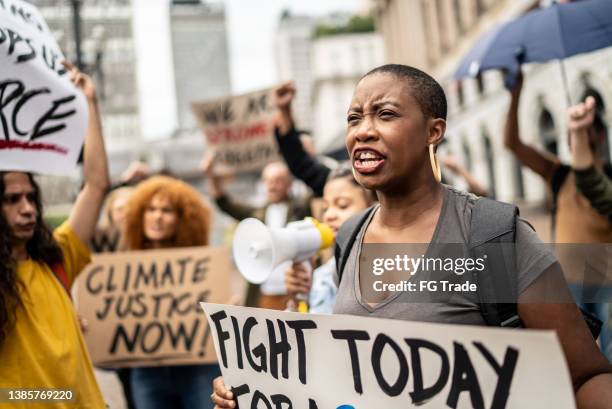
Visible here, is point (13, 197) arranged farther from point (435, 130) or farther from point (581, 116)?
point (581, 116)

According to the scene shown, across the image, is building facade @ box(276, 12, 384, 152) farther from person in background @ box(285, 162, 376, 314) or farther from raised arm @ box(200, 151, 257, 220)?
person in background @ box(285, 162, 376, 314)

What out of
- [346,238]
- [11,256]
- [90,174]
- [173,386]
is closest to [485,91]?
[173,386]

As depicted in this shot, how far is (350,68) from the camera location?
69.1 meters

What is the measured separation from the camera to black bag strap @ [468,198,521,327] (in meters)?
1.34

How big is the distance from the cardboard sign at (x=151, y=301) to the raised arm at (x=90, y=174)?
851 millimetres

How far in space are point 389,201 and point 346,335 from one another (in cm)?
39

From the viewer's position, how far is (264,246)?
212 cm

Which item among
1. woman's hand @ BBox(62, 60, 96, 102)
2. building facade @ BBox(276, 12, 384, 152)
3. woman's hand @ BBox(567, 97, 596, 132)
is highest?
building facade @ BBox(276, 12, 384, 152)

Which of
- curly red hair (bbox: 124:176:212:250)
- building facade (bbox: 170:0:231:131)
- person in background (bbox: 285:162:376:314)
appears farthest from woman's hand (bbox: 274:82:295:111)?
building facade (bbox: 170:0:231:131)

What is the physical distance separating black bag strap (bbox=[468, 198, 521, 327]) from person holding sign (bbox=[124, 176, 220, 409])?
7.56 ft

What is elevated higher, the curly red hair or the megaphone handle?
the curly red hair

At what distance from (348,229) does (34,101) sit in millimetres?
1741

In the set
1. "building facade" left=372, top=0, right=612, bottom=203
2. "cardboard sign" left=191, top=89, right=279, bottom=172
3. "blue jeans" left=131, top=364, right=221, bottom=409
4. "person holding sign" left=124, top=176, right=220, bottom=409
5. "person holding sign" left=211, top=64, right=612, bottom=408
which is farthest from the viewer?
"building facade" left=372, top=0, right=612, bottom=203

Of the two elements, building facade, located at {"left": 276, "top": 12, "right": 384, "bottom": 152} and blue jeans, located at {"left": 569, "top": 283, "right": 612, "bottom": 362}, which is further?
building facade, located at {"left": 276, "top": 12, "right": 384, "bottom": 152}
